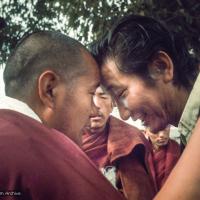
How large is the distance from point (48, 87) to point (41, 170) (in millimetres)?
365

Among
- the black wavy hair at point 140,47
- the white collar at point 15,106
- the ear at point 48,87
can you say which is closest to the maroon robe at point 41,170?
the white collar at point 15,106

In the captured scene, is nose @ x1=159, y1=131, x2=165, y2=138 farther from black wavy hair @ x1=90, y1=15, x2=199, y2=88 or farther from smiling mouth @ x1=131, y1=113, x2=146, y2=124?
black wavy hair @ x1=90, y1=15, x2=199, y2=88

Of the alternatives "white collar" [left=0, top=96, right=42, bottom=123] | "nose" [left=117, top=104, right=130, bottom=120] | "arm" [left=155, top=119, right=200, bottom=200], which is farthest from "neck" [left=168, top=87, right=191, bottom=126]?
"arm" [left=155, top=119, right=200, bottom=200]

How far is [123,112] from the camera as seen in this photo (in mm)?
1650

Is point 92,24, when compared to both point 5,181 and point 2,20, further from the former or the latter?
point 5,181

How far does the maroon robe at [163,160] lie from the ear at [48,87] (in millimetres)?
593

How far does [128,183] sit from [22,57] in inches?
23.8

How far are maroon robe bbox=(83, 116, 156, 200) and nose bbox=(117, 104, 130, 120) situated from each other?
0.09 feet

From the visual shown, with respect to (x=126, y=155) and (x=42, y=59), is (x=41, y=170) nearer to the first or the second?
(x=42, y=59)

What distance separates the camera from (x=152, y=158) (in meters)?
1.66

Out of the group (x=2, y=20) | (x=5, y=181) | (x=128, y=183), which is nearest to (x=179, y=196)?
(x=5, y=181)

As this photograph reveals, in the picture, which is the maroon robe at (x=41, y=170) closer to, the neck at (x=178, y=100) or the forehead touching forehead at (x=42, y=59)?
the forehead touching forehead at (x=42, y=59)

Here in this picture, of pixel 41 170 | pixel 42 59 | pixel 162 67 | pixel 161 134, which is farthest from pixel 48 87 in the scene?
pixel 161 134

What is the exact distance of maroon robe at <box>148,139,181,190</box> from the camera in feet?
5.25
